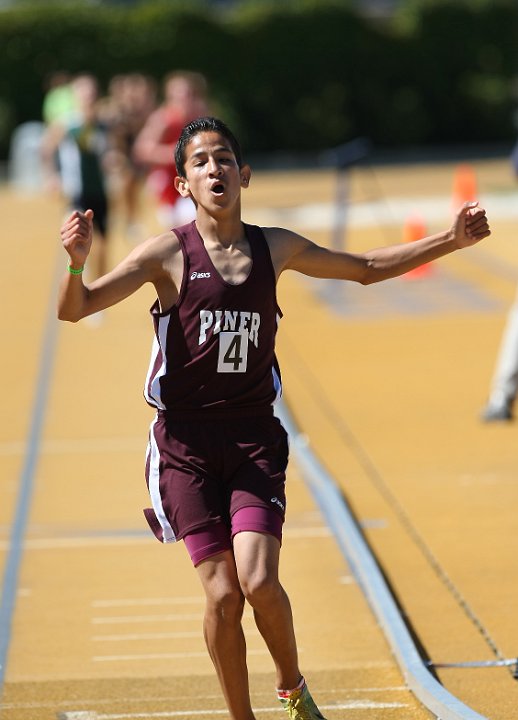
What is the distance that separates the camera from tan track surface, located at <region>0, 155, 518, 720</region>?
5508 millimetres

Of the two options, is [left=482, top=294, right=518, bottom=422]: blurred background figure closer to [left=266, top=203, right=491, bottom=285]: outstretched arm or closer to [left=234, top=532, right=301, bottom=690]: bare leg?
[left=266, top=203, right=491, bottom=285]: outstretched arm

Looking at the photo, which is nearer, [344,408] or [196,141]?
[196,141]

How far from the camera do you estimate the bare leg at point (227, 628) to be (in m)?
4.51

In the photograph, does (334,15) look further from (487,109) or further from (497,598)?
(497,598)

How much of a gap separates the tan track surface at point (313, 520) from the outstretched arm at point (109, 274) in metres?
1.49

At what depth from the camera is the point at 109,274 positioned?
15.3 feet

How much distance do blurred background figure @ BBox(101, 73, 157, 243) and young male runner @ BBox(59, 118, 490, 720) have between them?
39.8ft

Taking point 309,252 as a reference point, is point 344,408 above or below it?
below

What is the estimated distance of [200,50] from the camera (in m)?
41.4

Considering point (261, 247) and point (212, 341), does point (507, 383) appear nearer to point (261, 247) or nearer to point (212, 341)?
point (261, 247)

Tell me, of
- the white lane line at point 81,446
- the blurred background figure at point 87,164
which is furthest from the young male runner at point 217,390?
the blurred background figure at point 87,164

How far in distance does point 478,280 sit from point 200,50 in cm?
2588

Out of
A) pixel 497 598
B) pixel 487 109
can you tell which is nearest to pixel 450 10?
pixel 487 109

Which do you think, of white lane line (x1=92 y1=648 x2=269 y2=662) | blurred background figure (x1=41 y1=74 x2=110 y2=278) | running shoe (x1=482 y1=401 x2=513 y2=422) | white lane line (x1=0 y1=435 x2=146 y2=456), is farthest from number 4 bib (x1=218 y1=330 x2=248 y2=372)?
blurred background figure (x1=41 y1=74 x2=110 y2=278)
